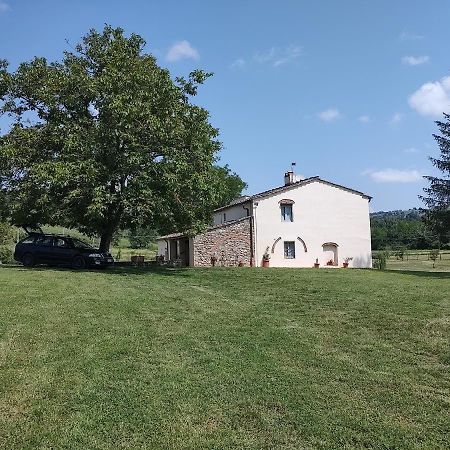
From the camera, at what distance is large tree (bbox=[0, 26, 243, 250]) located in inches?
778

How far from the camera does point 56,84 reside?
2155 centimetres

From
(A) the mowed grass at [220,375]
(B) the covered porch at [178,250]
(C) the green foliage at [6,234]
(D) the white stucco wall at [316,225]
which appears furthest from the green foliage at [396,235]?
(A) the mowed grass at [220,375]

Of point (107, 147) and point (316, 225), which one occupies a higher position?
point (107, 147)

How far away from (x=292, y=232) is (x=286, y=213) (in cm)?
147

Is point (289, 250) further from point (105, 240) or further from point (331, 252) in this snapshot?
point (105, 240)

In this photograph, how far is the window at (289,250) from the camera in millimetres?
34875

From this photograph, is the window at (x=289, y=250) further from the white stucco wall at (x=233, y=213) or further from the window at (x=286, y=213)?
the white stucco wall at (x=233, y=213)

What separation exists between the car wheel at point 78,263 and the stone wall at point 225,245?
1142 centimetres

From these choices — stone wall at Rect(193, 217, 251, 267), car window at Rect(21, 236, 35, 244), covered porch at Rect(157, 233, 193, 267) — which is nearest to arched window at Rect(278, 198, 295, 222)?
stone wall at Rect(193, 217, 251, 267)

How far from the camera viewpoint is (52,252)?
21.6 meters

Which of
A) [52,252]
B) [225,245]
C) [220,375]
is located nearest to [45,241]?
[52,252]

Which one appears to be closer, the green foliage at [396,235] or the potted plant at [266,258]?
the potted plant at [266,258]

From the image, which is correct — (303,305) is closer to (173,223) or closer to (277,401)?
(277,401)

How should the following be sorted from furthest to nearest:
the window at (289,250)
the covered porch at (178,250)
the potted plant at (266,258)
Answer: the window at (289,250), the potted plant at (266,258), the covered porch at (178,250)
